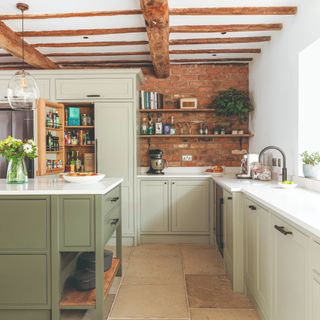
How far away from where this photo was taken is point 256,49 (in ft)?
14.1

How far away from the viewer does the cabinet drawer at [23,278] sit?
2.28 meters

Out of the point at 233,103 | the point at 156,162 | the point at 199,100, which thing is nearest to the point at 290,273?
the point at 156,162

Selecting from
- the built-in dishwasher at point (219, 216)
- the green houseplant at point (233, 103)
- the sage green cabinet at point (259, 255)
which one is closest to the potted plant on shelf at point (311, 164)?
the sage green cabinet at point (259, 255)

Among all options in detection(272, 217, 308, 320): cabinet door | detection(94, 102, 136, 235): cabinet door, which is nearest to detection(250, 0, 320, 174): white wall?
Result: detection(272, 217, 308, 320): cabinet door

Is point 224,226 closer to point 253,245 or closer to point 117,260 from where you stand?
point 253,245

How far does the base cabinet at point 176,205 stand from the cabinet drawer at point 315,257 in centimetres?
302

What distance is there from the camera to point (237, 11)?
10.1 ft

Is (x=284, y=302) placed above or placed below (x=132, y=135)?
below

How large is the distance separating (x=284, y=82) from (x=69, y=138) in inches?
112

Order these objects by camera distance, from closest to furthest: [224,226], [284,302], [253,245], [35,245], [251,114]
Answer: [284,302]
[35,245]
[253,245]
[224,226]
[251,114]

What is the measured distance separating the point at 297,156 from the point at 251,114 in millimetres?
1811

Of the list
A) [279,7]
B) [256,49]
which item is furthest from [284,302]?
[256,49]

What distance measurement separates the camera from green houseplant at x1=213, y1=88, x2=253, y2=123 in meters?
4.62

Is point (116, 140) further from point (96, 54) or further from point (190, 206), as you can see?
point (190, 206)
